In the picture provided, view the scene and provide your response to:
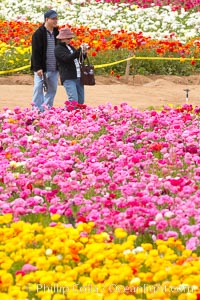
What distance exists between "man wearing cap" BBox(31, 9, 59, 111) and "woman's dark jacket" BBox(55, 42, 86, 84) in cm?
29

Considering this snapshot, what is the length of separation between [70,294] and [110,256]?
1.86 ft

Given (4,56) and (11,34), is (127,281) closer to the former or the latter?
(4,56)

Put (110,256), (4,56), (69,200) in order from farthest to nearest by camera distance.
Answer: (4,56) < (69,200) < (110,256)

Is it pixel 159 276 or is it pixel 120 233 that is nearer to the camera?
pixel 159 276

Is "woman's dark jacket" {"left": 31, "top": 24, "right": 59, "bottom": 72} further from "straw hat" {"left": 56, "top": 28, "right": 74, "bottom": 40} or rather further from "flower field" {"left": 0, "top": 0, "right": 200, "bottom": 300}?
"flower field" {"left": 0, "top": 0, "right": 200, "bottom": 300}

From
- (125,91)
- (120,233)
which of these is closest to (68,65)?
(125,91)

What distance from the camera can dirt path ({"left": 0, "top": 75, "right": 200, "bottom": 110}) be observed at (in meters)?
15.5

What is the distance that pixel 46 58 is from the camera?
13.0m

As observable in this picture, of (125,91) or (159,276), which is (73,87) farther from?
(159,276)

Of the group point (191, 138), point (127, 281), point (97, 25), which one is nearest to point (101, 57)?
point (97, 25)

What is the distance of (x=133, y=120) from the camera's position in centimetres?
1081

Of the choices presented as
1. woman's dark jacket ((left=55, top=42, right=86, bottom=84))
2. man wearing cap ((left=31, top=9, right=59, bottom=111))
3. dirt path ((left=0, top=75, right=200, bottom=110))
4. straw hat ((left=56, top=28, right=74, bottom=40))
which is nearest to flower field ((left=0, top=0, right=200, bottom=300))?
woman's dark jacket ((left=55, top=42, right=86, bottom=84))

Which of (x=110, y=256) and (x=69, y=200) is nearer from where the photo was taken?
(x=110, y=256)

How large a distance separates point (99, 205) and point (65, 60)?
18.9 feet
